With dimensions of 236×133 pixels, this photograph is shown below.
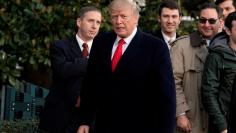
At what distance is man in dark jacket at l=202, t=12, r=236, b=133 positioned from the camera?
24.4 ft

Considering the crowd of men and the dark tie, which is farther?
the dark tie

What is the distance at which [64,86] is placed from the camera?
8109 millimetres

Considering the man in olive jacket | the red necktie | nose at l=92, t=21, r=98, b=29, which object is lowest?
the man in olive jacket

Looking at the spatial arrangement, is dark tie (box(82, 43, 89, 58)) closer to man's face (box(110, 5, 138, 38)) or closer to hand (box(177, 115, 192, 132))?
hand (box(177, 115, 192, 132))

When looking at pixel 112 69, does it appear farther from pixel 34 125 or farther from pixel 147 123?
pixel 34 125

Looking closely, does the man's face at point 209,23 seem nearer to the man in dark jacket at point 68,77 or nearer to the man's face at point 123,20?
the man in dark jacket at point 68,77

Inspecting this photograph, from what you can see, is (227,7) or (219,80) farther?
(227,7)

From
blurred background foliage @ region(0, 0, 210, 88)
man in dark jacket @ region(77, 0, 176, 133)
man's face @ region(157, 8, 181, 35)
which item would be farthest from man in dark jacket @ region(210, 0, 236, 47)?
blurred background foliage @ region(0, 0, 210, 88)

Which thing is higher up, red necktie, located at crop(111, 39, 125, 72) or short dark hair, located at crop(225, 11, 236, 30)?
short dark hair, located at crop(225, 11, 236, 30)

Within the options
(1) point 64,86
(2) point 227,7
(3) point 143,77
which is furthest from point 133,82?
(2) point 227,7

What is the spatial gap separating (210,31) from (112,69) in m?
1.59

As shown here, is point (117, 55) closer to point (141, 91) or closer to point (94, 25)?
point (141, 91)

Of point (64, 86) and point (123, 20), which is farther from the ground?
point (123, 20)

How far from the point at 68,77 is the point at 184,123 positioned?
1.20 metres
